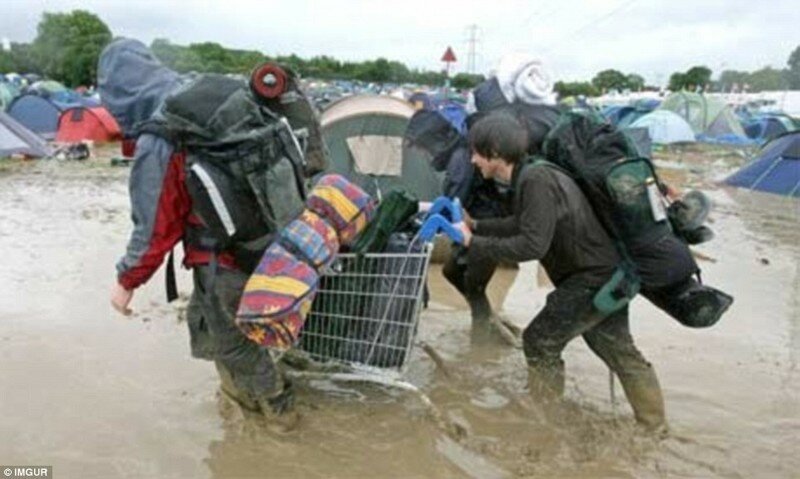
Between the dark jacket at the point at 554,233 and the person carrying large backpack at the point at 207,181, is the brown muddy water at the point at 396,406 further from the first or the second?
the dark jacket at the point at 554,233

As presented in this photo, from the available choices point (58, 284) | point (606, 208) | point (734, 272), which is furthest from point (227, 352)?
point (734, 272)

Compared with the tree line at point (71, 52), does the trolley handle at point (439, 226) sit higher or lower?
lower

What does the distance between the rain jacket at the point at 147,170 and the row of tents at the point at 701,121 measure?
24124 mm

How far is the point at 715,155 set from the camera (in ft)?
76.6

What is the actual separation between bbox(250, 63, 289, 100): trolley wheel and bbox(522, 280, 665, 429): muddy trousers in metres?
1.70

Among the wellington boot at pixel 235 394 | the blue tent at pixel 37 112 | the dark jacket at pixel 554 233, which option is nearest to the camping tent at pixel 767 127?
the blue tent at pixel 37 112

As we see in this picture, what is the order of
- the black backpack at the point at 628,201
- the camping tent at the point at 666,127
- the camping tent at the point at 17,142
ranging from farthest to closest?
the camping tent at the point at 666,127, the camping tent at the point at 17,142, the black backpack at the point at 628,201

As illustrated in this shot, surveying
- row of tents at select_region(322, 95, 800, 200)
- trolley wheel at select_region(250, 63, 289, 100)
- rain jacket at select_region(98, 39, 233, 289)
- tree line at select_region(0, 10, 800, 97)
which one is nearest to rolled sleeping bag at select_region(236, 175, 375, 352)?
rain jacket at select_region(98, 39, 233, 289)

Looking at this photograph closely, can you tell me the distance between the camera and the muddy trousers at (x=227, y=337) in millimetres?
3523

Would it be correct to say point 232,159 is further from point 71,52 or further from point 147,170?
point 71,52

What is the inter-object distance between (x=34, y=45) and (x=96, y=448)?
7695cm

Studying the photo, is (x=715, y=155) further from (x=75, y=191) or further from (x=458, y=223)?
(x=458, y=223)

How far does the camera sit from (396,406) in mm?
4297

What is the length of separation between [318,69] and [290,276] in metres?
91.4
